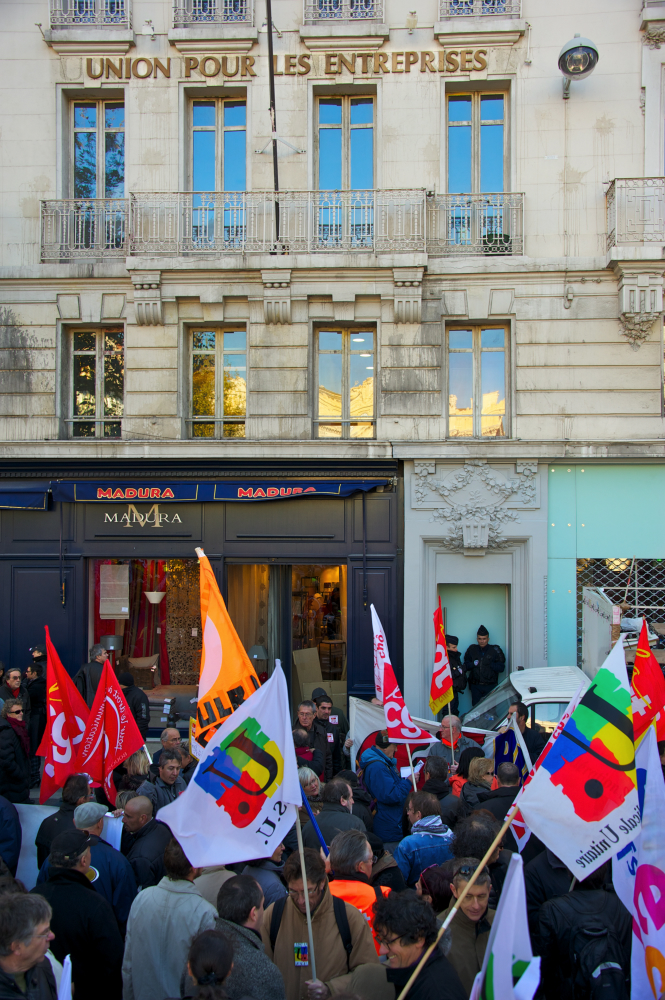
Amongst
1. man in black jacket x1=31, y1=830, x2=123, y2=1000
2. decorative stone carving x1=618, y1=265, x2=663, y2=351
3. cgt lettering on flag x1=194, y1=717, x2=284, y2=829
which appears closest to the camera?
man in black jacket x1=31, y1=830, x2=123, y2=1000

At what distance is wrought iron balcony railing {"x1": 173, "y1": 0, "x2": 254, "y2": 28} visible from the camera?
1288 centimetres

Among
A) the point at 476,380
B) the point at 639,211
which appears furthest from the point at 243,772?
the point at 639,211

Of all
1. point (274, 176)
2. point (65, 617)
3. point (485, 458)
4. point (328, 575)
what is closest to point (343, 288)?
point (274, 176)

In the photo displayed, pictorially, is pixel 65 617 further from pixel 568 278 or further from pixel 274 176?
pixel 568 278

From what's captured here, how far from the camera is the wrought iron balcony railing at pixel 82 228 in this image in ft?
43.4

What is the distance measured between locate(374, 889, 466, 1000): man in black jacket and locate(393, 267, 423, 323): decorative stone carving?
1048 centimetres

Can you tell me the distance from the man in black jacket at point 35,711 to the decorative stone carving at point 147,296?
604 centimetres

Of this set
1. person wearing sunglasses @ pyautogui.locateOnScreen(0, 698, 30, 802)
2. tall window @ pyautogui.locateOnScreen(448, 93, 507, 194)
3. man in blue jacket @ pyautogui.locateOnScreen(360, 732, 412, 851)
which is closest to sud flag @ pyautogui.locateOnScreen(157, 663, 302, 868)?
man in blue jacket @ pyautogui.locateOnScreen(360, 732, 412, 851)

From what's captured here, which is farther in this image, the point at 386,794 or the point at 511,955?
the point at 386,794

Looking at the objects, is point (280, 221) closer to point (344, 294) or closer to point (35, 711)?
point (344, 294)

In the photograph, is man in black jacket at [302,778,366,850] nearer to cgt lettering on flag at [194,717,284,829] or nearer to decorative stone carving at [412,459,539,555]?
cgt lettering on flag at [194,717,284,829]

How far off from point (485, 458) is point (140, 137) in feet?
26.9

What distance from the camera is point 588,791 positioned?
3939 mm

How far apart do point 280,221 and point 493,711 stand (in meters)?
8.66
